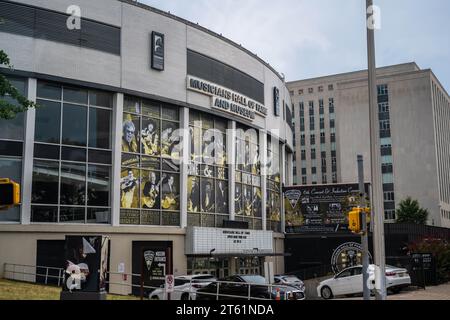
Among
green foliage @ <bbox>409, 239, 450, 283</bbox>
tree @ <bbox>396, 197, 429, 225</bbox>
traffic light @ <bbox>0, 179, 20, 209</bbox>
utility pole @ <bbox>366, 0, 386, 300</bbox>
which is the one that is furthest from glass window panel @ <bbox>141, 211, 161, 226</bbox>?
tree @ <bbox>396, 197, 429, 225</bbox>

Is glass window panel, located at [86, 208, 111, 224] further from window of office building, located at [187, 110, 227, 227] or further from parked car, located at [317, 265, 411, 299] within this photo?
parked car, located at [317, 265, 411, 299]

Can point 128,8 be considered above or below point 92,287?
above

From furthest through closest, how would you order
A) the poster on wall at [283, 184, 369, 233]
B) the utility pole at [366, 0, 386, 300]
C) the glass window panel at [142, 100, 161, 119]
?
the poster on wall at [283, 184, 369, 233] < the glass window panel at [142, 100, 161, 119] < the utility pole at [366, 0, 386, 300]

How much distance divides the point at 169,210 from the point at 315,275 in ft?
45.5

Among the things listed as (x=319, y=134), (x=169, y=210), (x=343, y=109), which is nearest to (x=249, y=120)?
(x=169, y=210)

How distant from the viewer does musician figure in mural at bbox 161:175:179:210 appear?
34000 mm

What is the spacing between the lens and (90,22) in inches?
1225

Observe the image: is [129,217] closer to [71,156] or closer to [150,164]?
[150,164]

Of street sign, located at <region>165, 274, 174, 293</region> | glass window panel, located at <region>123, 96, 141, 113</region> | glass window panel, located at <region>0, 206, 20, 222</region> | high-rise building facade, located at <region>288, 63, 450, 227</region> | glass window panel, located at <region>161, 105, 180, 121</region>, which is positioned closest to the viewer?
street sign, located at <region>165, 274, 174, 293</region>

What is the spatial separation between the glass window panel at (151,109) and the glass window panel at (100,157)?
362 centimetres

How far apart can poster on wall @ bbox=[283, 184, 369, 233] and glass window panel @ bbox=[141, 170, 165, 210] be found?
51.4 feet

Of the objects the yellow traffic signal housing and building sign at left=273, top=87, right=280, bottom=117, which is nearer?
the yellow traffic signal housing

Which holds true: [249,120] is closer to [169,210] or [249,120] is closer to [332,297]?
[169,210]

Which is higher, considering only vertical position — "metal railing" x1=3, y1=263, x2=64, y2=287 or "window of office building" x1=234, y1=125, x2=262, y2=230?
"window of office building" x1=234, y1=125, x2=262, y2=230
